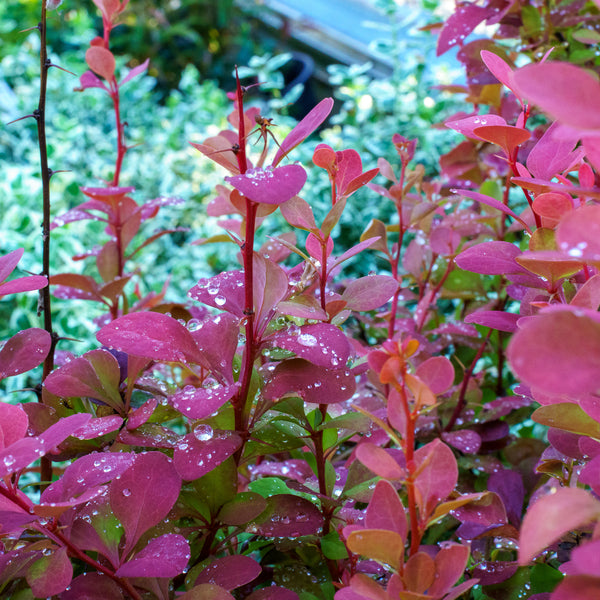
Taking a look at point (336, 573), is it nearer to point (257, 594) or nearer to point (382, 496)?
point (257, 594)

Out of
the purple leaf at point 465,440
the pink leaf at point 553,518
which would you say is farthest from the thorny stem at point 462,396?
the pink leaf at point 553,518

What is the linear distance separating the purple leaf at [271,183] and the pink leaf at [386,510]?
0.51 ft

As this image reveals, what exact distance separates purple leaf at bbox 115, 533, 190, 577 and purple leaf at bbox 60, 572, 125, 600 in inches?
0.8

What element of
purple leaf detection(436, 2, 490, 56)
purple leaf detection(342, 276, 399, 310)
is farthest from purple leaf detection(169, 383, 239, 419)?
purple leaf detection(436, 2, 490, 56)

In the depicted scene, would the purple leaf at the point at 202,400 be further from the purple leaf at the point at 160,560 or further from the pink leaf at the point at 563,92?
the pink leaf at the point at 563,92

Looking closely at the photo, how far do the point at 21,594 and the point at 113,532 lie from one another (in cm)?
7

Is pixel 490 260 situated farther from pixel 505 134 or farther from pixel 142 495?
pixel 142 495

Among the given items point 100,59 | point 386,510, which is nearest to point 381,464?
point 386,510

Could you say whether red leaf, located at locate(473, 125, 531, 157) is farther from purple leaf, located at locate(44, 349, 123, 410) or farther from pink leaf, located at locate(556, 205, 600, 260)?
purple leaf, located at locate(44, 349, 123, 410)

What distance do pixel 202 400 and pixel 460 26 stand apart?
0.59 metres

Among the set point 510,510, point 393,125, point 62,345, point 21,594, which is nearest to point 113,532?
point 21,594

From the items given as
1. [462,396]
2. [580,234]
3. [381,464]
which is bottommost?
[462,396]

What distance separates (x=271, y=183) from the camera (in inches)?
12.8

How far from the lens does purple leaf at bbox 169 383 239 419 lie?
349 millimetres
